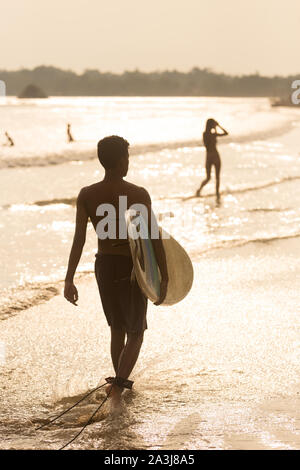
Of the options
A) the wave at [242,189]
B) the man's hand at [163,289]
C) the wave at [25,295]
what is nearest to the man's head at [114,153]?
the man's hand at [163,289]

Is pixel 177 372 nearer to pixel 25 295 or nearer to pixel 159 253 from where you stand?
pixel 159 253

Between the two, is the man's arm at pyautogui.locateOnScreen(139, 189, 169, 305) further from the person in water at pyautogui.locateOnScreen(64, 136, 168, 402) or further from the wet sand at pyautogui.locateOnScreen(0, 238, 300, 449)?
the wet sand at pyautogui.locateOnScreen(0, 238, 300, 449)

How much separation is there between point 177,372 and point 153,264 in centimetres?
100

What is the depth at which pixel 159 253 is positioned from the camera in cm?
436

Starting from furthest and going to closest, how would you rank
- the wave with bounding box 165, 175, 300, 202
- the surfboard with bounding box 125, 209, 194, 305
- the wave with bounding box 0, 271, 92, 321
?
the wave with bounding box 165, 175, 300, 202 → the wave with bounding box 0, 271, 92, 321 → the surfboard with bounding box 125, 209, 194, 305

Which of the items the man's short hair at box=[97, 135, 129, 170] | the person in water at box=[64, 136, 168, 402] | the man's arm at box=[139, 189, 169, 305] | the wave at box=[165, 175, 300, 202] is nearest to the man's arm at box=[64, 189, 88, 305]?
the person in water at box=[64, 136, 168, 402]

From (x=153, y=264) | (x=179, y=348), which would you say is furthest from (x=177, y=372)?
(x=153, y=264)

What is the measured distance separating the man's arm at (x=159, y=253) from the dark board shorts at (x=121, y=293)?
12 cm

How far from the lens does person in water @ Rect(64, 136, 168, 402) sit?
170 inches

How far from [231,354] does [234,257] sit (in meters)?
4.16

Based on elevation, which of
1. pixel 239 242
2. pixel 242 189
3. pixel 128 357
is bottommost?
pixel 128 357

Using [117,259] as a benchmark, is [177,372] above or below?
below

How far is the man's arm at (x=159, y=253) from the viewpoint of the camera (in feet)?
14.1

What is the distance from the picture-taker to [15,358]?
17.9 ft
